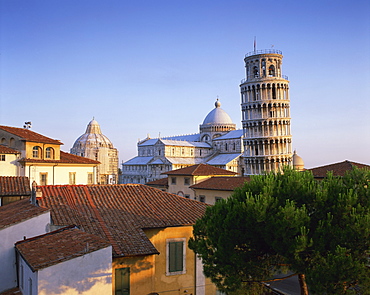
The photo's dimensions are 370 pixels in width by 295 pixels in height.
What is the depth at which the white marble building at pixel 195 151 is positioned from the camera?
8969 cm

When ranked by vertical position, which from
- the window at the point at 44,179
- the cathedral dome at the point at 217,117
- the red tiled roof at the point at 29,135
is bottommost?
the window at the point at 44,179

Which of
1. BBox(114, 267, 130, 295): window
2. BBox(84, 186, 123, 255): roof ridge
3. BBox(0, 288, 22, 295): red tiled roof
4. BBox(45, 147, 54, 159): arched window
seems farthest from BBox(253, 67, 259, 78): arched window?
BBox(0, 288, 22, 295): red tiled roof

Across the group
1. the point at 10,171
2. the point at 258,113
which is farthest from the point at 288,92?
the point at 10,171

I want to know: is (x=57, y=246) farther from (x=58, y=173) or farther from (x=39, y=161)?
(x=58, y=173)

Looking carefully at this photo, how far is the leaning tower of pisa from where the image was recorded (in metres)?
67.9

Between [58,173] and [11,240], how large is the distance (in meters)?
20.0

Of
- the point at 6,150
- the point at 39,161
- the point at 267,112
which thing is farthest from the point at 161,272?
the point at 267,112

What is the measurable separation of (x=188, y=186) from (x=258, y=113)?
105ft

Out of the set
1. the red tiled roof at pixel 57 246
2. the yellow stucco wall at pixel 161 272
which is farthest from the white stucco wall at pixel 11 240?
the yellow stucco wall at pixel 161 272

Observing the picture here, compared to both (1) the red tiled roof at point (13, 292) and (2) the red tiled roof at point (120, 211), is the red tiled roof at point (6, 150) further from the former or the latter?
(1) the red tiled roof at point (13, 292)

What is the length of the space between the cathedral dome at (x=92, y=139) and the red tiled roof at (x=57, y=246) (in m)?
89.6

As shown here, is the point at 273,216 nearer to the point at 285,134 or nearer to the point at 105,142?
the point at 285,134

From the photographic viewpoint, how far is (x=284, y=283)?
18.0 m

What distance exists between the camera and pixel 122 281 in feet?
42.1
